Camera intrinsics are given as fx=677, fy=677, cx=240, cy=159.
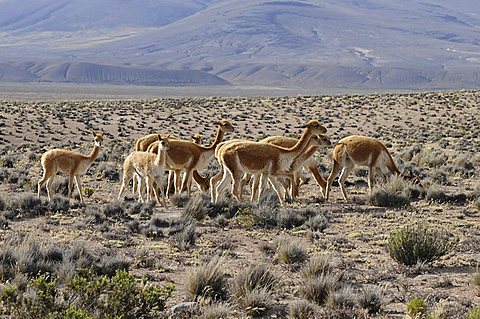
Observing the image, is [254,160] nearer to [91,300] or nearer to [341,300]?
[341,300]

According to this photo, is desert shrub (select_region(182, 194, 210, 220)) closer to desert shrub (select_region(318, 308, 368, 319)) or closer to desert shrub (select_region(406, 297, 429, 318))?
desert shrub (select_region(318, 308, 368, 319))

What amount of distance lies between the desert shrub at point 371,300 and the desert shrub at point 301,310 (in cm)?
57

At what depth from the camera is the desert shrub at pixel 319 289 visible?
25.5 feet

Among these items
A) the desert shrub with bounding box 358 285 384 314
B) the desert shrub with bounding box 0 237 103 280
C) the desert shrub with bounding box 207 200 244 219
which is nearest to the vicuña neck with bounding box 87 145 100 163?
the desert shrub with bounding box 207 200 244 219

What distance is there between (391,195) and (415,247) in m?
4.92

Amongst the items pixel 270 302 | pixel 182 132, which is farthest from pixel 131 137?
pixel 270 302

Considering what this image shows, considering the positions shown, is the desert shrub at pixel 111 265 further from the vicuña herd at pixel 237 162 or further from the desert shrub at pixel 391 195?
the desert shrub at pixel 391 195

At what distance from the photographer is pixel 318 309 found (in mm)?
7461

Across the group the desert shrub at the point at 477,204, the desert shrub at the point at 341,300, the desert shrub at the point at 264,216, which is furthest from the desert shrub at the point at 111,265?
the desert shrub at the point at 477,204

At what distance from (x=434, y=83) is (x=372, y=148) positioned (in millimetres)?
189718

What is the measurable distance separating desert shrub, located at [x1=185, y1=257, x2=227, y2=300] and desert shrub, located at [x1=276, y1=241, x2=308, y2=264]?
1.64 meters

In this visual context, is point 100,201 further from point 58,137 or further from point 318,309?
point 58,137

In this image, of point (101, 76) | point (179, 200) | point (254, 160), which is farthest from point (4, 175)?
point (101, 76)

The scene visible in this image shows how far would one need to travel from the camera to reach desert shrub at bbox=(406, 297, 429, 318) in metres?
7.07
